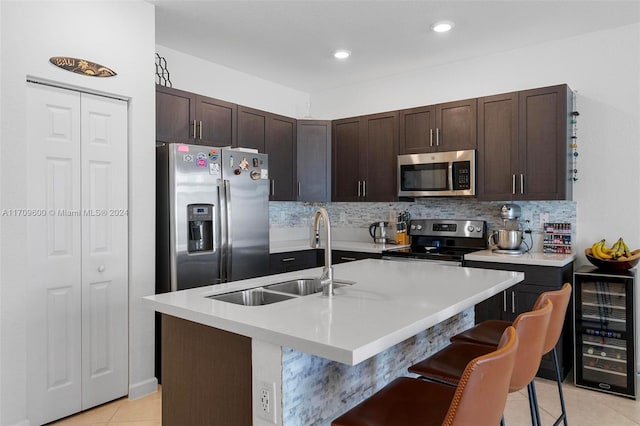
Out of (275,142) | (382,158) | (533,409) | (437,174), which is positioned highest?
(275,142)

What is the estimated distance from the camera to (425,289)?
1.97 m

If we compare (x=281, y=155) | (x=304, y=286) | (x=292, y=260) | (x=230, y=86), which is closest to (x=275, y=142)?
(x=281, y=155)

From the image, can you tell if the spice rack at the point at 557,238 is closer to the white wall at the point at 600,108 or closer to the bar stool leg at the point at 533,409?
the white wall at the point at 600,108

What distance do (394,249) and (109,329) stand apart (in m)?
2.51

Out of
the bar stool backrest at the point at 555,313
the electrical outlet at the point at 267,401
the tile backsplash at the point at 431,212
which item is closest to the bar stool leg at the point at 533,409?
the bar stool backrest at the point at 555,313

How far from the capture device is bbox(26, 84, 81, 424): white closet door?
8.33ft

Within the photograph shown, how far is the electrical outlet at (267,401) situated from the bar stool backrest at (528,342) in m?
0.84

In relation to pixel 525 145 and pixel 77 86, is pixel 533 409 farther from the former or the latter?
pixel 77 86

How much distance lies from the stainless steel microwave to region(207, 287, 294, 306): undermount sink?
8.05ft

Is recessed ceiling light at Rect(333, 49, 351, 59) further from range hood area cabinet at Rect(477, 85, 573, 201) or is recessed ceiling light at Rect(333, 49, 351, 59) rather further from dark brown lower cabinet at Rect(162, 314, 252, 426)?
dark brown lower cabinet at Rect(162, 314, 252, 426)

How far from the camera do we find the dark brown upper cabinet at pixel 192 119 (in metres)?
3.38

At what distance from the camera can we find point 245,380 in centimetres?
150

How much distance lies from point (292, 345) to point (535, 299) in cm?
263

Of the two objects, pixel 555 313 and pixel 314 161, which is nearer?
pixel 555 313
